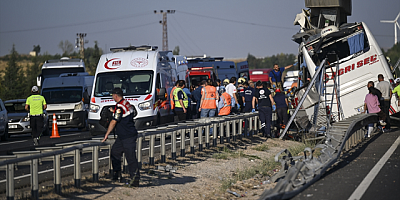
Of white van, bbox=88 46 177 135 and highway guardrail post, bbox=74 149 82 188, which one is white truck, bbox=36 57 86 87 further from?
highway guardrail post, bbox=74 149 82 188

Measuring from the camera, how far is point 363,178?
9.21m

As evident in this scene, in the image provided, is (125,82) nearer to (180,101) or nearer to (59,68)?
(180,101)

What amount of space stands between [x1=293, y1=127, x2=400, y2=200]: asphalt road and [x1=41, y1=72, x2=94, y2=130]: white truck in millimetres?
13216

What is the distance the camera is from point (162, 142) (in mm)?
11383

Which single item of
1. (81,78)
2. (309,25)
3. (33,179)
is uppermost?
(309,25)

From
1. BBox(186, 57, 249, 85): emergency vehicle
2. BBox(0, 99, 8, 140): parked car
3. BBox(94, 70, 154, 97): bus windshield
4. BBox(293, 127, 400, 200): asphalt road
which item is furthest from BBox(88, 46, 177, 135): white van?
BBox(186, 57, 249, 85): emergency vehicle

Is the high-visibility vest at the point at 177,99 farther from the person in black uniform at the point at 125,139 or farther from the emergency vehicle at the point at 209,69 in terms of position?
the emergency vehicle at the point at 209,69

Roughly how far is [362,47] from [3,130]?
506 inches

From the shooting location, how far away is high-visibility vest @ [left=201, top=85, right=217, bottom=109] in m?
16.8

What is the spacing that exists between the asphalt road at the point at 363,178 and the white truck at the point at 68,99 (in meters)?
13.2

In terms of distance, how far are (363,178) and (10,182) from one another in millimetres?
5729

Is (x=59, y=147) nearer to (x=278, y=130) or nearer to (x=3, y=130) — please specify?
(x=278, y=130)

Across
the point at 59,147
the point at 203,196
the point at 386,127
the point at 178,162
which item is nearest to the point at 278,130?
the point at 386,127

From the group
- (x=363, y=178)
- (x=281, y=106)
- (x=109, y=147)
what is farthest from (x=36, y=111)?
(x=363, y=178)
